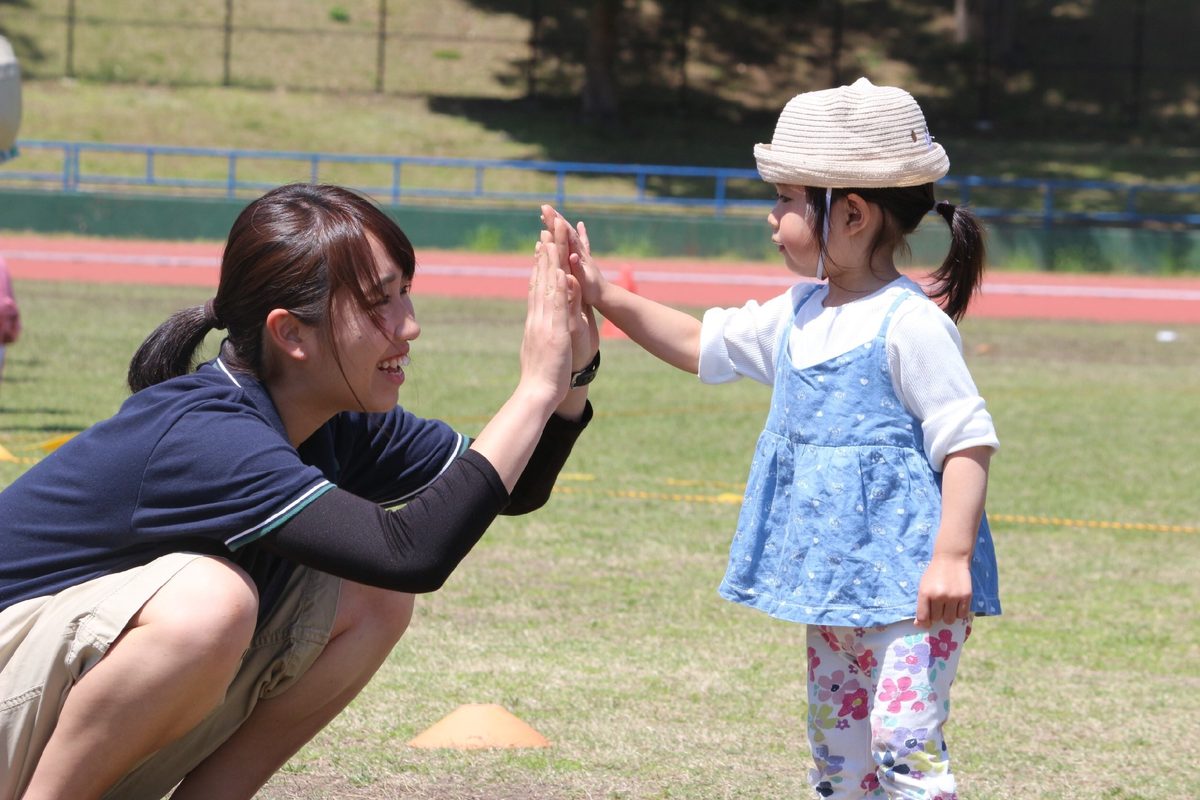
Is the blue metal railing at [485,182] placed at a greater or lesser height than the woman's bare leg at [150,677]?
greater

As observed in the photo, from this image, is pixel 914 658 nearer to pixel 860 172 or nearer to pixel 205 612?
pixel 860 172

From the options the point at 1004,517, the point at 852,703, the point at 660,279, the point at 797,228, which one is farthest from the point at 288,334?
the point at 660,279

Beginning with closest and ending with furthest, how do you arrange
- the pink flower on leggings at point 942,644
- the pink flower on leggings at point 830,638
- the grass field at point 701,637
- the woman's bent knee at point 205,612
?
the woman's bent knee at point 205,612, the pink flower on leggings at point 942,644, the pink flower on leggings at point 830,638, the grass field at point 701,637

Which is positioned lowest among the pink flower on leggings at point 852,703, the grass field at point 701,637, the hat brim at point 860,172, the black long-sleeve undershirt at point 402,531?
the grass field at point 701,637

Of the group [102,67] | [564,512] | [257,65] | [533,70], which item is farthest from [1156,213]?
[564,512]

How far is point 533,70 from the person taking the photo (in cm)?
3403

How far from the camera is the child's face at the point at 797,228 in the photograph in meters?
3.12

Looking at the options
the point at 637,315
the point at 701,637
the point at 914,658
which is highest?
the point at 637,315

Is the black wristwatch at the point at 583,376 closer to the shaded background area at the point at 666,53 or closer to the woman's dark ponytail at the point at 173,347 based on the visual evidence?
the woman's dark ponytail at the point at 173,347

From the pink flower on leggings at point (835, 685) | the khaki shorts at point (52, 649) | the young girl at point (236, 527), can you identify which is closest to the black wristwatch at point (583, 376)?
the young girl at point (236, 527)

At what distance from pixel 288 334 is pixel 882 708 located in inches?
47.6

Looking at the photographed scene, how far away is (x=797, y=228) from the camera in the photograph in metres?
3.12

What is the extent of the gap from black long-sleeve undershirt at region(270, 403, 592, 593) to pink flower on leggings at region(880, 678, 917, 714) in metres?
0.79

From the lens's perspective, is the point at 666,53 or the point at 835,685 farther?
the point at 666,53
